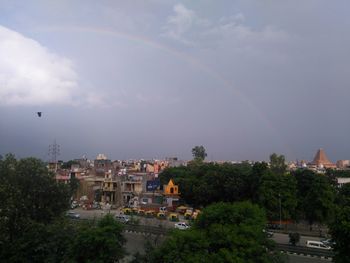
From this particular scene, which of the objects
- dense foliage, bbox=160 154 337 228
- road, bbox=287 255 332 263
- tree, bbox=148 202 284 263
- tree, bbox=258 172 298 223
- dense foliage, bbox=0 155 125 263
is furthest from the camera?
tree, bbox=258 172 298 223

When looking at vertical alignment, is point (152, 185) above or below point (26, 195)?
below

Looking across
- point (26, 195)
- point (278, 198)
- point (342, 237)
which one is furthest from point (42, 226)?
point (278, 198)

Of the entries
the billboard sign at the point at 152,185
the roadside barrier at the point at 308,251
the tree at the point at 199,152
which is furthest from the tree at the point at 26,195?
the tree at the point at 199,152

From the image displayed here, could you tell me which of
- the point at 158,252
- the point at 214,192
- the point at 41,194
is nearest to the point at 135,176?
the point at 214,192

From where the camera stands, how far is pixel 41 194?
21188 millimetres

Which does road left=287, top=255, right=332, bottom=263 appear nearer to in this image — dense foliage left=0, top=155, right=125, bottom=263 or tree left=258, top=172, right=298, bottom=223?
tree left=258, top=172, right=298, bottom=223

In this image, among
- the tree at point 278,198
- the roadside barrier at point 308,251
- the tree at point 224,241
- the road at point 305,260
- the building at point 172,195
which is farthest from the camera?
the building at point 172,195

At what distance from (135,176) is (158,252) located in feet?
135

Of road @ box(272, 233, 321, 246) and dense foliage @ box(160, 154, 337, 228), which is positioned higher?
dense foliage @ box(160, 154, 337, 228)

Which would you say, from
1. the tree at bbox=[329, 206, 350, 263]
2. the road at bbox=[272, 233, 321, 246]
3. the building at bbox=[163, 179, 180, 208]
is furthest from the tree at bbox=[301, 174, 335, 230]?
the building at bbox=[163, 179, 180, 208]

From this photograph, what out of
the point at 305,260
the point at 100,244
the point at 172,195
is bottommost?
the point at 305,260

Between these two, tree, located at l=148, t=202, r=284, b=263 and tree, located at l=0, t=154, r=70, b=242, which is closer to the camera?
tree, located at l=148, t=202, r=284, b=263

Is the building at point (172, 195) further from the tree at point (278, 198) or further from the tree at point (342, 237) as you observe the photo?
the tree at point (342, 237)

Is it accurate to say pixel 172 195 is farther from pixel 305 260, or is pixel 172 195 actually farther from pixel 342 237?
pixel 342 237
